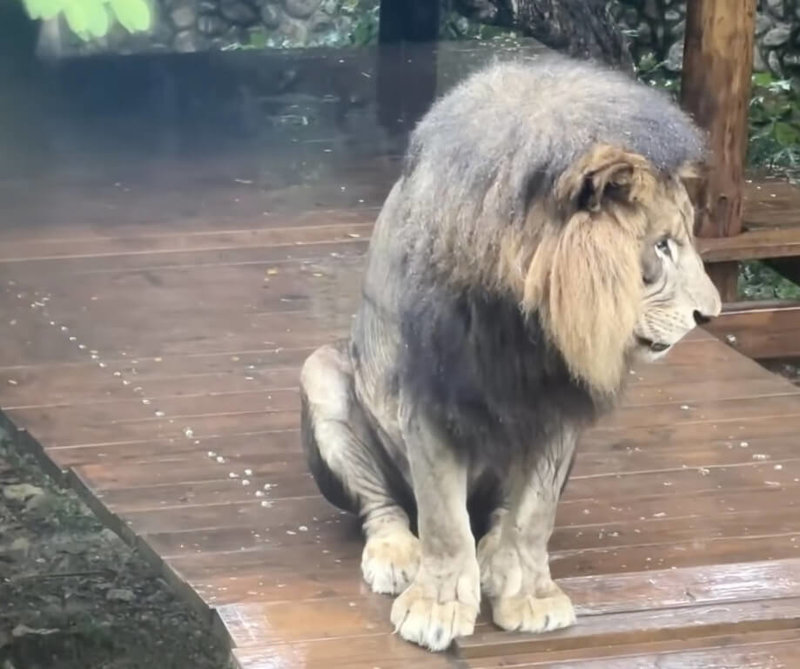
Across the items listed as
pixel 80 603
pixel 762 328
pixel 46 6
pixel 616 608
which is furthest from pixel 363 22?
pixel 46 6

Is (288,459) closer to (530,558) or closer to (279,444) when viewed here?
(279,444)

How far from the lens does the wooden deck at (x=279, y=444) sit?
2.93 m

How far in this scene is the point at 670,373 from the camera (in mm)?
4477

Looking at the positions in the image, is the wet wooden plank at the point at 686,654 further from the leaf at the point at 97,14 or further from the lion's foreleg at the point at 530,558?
the leaf at the point at 97,14

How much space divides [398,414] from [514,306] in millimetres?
439

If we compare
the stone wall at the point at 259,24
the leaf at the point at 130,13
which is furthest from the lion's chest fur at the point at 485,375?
the stone wall at the point at 259,24

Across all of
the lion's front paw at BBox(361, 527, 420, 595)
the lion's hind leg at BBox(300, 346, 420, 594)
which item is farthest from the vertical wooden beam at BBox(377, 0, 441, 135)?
the lion's front paw at BBox(361, 527, 420, 595)

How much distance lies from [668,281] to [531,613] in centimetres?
68

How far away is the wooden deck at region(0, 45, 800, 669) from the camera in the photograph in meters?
2.93

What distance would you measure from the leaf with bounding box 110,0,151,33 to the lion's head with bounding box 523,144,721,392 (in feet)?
2.56

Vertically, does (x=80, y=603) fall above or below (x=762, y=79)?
below

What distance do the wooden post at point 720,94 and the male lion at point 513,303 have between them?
2.60 meters

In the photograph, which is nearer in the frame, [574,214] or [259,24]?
[574,214]

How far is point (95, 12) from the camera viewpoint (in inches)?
74.2
